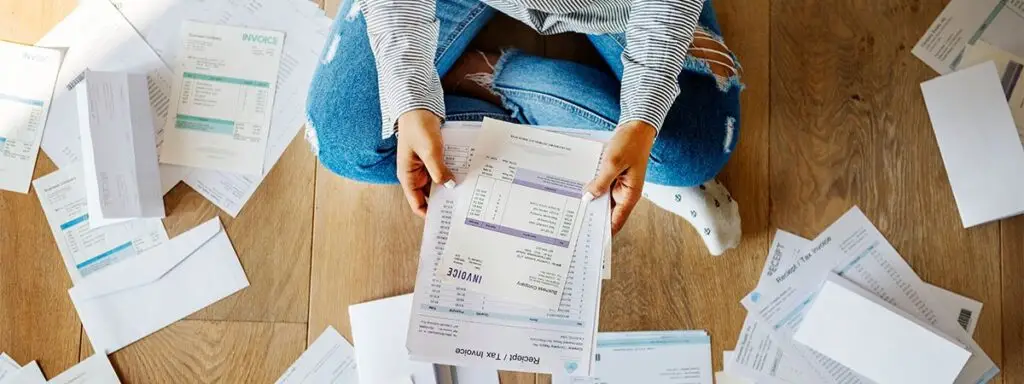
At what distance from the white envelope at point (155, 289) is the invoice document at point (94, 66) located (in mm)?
194

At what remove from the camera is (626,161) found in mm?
753

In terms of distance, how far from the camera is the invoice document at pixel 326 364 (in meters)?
1.07

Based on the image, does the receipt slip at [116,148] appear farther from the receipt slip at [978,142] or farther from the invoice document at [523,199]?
the receipt slip at [978,142]

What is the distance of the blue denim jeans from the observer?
89 centimetres

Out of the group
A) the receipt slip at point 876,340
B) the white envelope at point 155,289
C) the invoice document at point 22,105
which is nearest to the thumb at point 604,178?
the receipt slip at point 876,340

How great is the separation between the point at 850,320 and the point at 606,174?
1.70 ft

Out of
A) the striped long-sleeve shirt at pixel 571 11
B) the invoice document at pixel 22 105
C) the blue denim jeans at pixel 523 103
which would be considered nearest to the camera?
the striped long-sleeve shirt at pixel 571 11

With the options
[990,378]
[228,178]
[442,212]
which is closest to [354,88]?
[442,212]

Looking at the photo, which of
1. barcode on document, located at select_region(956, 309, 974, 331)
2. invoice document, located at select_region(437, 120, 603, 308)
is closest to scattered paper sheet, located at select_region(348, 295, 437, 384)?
invoice document, located at select_region(437, 120, 603, 308)

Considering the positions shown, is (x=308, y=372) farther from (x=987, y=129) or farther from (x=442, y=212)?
(x=987, y=129)

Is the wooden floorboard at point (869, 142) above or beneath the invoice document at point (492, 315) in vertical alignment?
above

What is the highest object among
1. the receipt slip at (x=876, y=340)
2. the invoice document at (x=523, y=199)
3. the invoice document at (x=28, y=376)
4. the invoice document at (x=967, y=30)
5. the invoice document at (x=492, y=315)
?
the invoice document at (x=967, y=30)

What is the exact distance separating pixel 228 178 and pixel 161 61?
0.21 m

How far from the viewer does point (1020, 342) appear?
3.52 ft
